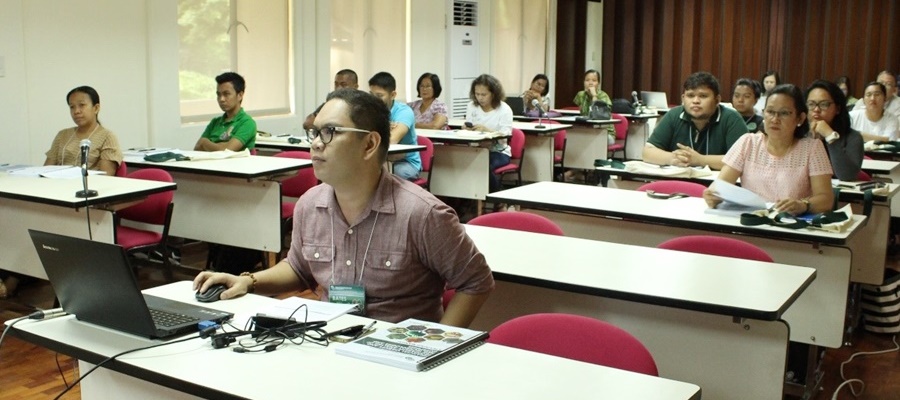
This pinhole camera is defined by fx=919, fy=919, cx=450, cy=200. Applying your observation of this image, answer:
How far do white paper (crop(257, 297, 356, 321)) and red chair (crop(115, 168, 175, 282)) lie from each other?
2508 mm

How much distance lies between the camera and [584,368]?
192 cm

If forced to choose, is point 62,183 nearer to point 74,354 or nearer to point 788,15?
point 74,354

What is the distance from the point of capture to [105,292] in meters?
2.09

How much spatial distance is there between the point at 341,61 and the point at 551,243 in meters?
5.96

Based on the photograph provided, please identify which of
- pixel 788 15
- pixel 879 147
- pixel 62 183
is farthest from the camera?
pixel 788 15

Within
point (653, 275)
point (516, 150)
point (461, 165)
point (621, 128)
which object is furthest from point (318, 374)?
point (621, 128)

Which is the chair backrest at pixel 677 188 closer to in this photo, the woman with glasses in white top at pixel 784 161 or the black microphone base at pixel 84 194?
the woman with glasses in white top at pixel 784 161

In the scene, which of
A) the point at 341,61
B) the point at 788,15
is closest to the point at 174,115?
the point at 341,61

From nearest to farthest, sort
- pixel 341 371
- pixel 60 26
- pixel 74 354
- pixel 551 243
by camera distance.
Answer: pixel 341 371 → pixel 74 354 → pixel 551 243 → pixel 60 26

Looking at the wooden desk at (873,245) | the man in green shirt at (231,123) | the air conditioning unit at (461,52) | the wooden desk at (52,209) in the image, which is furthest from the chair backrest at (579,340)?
the air conditioning unit at (461,52)

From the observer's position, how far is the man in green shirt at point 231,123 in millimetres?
6203

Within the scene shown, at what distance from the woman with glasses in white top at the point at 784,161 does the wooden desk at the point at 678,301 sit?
3.45 feet

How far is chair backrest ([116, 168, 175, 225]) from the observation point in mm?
4875

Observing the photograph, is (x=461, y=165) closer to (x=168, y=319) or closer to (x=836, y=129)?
(x=836, y=129)
